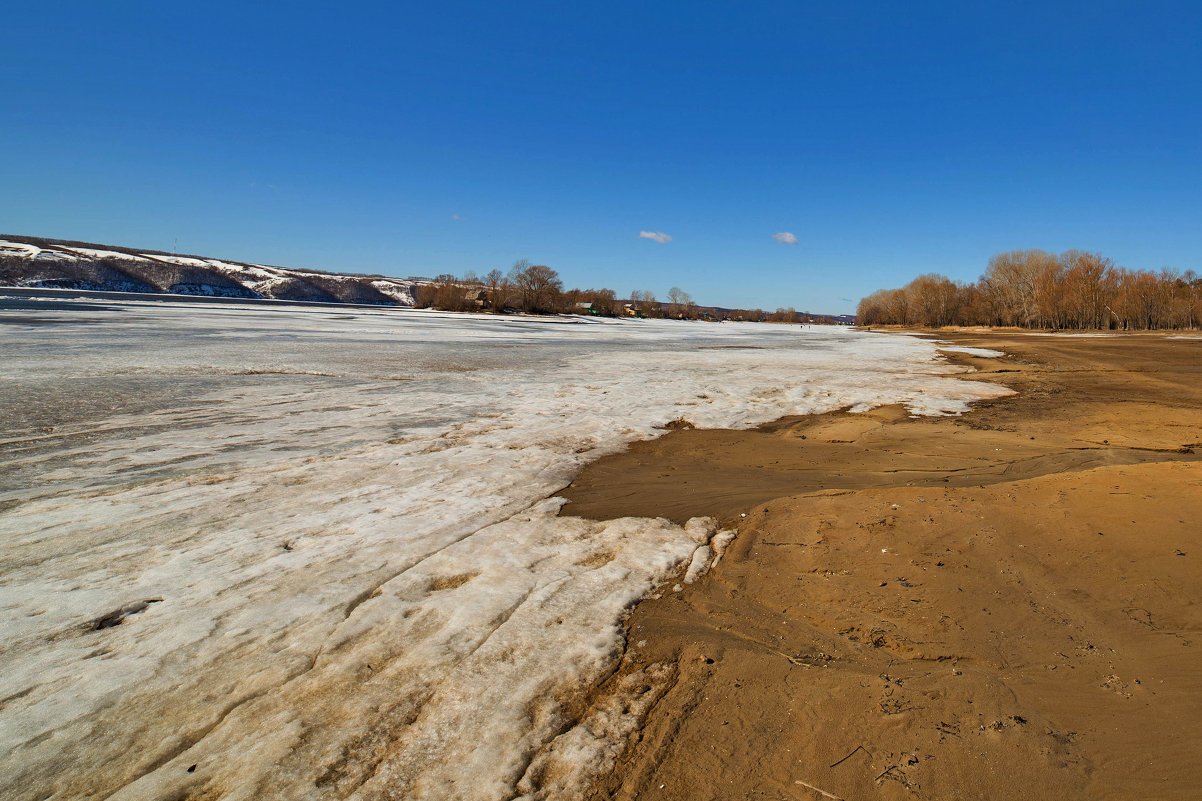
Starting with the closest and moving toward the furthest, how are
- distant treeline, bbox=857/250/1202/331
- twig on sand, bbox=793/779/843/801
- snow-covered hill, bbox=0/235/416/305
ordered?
twig on sand, bbox=793/779/843/801, distant treeline, bbox=857/250/1202/331, snow-covered hill, bbox=0/235/416/305

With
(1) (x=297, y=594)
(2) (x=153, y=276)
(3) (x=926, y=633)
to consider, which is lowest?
(1) (x=297, y=594)

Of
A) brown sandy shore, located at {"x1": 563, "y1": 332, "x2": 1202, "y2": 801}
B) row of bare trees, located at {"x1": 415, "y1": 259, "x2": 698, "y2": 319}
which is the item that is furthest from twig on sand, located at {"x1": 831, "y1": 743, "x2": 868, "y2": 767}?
row of bare trees, located at {"x1": 415, "y1": 259, "x2": 698, "y2": 319}

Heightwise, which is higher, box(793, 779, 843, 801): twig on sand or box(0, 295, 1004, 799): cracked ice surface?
box(793, 779, 843, 801): twig on sand

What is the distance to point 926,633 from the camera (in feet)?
10.2

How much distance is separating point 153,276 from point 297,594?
190022mm

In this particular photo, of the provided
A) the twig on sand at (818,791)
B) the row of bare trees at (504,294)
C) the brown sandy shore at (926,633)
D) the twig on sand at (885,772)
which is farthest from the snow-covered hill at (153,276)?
the twig on sand at (885,772)

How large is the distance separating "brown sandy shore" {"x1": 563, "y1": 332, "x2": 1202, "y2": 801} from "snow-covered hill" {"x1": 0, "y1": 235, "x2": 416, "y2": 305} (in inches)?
6274

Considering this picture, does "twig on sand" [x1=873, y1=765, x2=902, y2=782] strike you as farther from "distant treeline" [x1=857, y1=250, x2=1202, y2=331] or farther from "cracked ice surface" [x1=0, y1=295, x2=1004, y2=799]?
"distant treeline" [x1=857, y1=250, x2=1202, y2=331]

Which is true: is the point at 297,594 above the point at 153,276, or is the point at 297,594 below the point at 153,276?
below

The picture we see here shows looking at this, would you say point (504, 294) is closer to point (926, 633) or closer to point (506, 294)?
point (506, 294)

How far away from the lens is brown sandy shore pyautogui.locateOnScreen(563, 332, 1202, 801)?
2.18 metres

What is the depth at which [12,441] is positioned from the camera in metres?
6.46

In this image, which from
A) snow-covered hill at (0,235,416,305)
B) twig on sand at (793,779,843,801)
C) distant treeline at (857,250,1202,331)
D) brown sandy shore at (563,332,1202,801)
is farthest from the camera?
snow-covered hill at (0,235,416,305)

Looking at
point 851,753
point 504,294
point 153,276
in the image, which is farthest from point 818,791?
point 153,276
